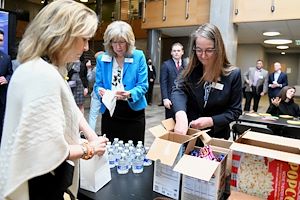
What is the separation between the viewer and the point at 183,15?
859 centimetres

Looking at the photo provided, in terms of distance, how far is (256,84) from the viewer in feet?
25.6

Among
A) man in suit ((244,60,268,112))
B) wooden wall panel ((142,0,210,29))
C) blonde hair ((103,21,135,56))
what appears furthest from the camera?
wooden wall panel ((142,0,210,29))

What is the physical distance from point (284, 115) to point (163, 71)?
2140 mm

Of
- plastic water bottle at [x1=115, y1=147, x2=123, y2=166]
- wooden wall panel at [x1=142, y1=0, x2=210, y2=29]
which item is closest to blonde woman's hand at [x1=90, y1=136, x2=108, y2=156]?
plastic water bottle at [x1=115, y1=147, x2=123, y2=166]

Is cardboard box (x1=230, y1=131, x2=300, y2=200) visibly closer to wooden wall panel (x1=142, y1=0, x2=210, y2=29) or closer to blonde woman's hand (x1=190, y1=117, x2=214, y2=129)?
blonde woman's hand (x1=190, y1=117, x2=214, y2=129)

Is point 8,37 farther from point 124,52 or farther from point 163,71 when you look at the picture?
point 124,52

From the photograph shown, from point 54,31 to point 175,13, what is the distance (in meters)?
8.33

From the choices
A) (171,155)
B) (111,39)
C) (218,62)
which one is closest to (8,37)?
(111,39)

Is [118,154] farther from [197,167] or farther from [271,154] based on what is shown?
[271,154]

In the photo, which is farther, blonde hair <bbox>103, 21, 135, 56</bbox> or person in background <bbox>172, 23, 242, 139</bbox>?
blonde hair <bbox>103, 21, 135, 56</bbox>

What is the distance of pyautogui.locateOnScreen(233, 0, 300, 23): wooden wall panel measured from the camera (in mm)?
6809

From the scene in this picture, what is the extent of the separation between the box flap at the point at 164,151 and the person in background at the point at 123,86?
3.34ft

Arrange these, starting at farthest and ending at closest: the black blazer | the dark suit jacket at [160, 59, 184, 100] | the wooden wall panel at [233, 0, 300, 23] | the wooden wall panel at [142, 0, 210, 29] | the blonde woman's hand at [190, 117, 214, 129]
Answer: the wooden wall panel at [142, 0, 210, 29]
the wooden wall panel at [233, 0, 300, 23]
the dark suit jacket at [160, 59, 184, 100]
the black blazer
the blonde woman's hand at [190, 117, 214, 129]

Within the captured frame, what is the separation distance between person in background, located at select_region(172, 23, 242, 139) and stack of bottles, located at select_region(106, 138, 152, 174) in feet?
0.95
